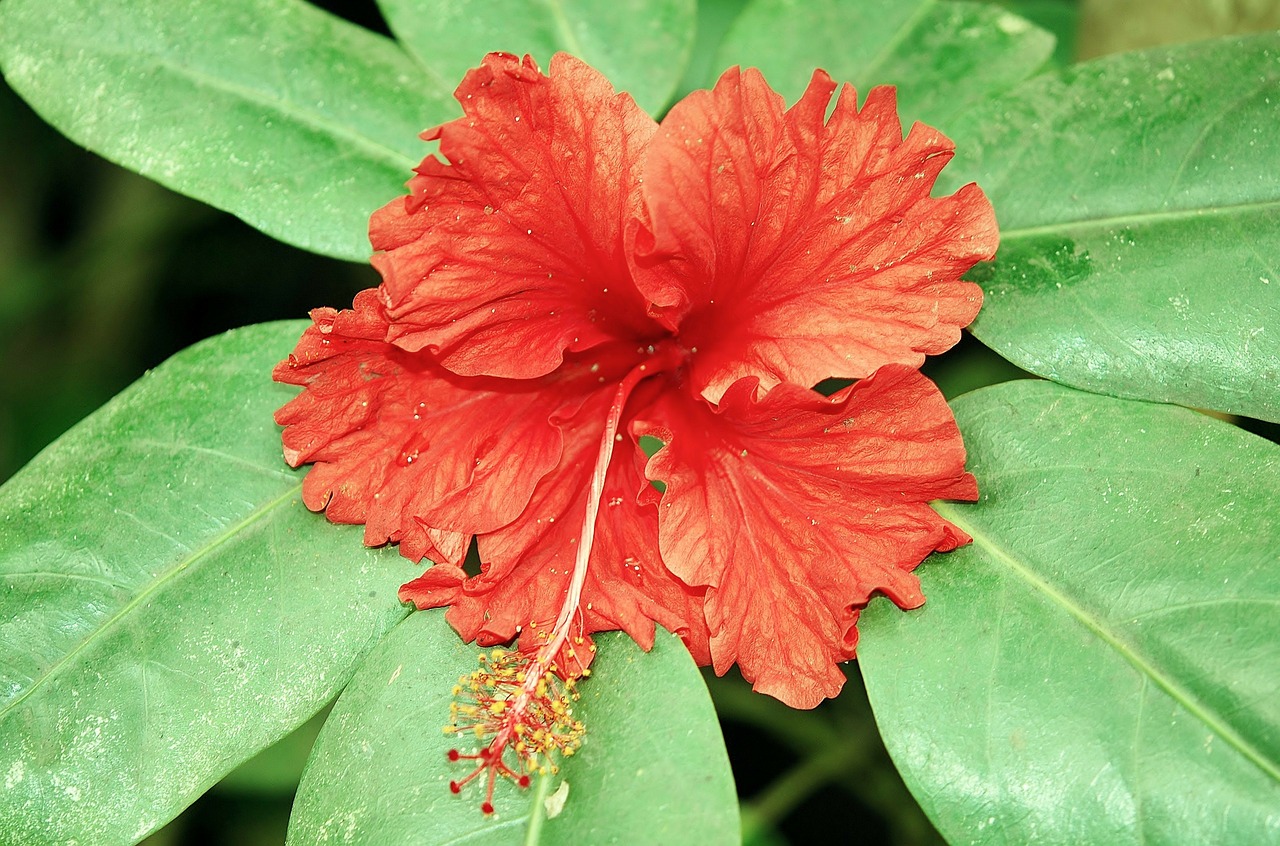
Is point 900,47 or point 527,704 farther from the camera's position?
point 900,47

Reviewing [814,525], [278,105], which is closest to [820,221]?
[814,525]

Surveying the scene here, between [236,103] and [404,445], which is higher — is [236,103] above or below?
above

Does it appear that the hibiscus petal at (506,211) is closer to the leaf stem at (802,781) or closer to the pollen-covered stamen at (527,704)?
the pollen-covered stamen at (527,704)

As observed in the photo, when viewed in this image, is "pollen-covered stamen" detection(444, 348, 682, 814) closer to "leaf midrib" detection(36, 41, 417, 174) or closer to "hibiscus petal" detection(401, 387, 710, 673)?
"hibiscus petal" detection(401, 387, 710, 673)

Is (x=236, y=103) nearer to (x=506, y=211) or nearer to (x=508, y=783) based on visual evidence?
(x=506, y=211)

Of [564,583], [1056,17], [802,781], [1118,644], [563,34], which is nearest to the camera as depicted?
[1118,644]

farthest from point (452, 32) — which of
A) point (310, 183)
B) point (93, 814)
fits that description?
point (93, 814)
